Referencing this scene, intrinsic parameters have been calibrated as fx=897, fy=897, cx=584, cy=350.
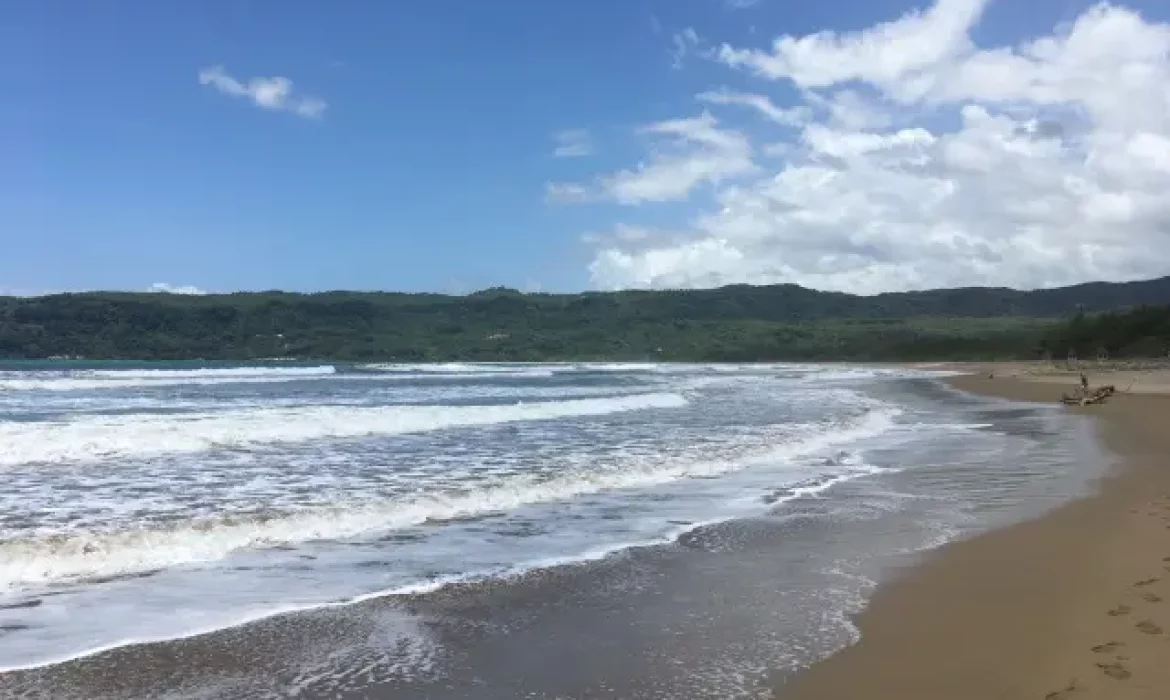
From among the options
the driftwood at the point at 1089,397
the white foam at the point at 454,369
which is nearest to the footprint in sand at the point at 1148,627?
the driftwood at the point at 1089,397

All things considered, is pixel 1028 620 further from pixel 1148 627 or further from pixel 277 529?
pixel 277 529

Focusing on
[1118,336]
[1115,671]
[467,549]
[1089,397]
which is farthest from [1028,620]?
[1118,336]

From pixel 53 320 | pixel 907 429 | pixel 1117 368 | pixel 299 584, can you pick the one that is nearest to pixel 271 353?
pixel 53 320

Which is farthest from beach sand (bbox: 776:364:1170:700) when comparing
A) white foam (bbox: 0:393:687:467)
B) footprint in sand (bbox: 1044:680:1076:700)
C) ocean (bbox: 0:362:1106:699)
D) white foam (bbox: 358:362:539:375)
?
white foam (bbox: 358:362:539:375)

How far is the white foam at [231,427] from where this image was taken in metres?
15.6

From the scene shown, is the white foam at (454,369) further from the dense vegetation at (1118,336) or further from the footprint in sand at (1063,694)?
the footprint in sand at (1063,694)

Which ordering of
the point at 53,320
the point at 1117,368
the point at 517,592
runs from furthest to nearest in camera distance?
the point at 53,320, the point at 1117,368, the point at 517,592

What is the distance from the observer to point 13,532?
8.24m

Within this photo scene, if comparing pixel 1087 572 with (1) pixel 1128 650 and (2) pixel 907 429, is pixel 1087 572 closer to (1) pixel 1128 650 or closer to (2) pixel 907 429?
Result: (1) pixel 1128 650

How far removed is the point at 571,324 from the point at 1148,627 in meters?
151

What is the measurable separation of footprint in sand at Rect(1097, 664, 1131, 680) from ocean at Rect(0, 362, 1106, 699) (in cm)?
133

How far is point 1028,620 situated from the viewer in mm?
5598

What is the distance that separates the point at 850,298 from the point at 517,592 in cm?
18202

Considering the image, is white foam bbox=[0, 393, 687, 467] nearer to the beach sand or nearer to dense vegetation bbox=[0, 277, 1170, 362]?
the beach sand
